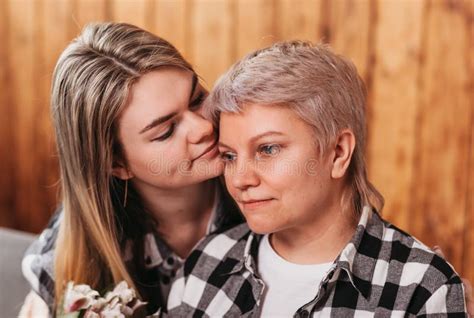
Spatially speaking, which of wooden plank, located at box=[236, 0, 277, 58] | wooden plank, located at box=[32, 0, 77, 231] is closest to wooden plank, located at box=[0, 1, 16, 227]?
wooden plank, located at box=[32, 0, 77, 231]

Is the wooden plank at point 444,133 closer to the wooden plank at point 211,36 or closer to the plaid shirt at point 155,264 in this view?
the wooden plank at point 211,36

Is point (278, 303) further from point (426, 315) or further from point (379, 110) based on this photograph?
point (379, 110)

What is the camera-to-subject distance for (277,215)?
1328 mm

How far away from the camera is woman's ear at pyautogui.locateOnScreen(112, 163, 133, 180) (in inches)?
67.8

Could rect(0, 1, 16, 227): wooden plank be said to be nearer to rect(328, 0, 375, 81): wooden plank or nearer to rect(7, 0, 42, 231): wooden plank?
rect(7, 0, 42, 231): wooden plank

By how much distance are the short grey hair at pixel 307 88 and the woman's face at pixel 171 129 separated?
16 centimetres

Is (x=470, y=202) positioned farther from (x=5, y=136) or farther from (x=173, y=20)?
(x=5, y=136)

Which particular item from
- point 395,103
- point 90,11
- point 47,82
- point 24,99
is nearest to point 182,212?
point 395,103

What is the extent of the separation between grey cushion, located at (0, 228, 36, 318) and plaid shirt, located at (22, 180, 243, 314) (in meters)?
0.20

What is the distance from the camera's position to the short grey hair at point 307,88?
4.32ft

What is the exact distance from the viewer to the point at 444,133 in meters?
2.58

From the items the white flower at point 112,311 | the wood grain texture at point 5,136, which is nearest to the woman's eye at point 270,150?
the white flower at point 112,311

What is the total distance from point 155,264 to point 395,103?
4.07 ft

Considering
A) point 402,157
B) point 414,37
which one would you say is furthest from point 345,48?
point 402,157
